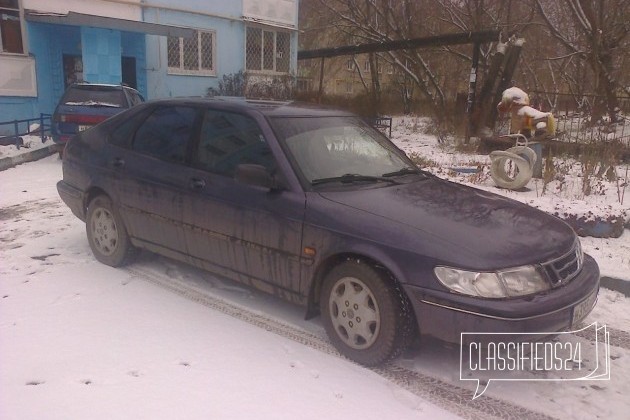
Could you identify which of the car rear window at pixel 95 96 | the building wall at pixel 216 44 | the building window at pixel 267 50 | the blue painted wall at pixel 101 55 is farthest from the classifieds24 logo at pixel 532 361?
the building window at pixel 267 50

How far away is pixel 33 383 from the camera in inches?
114

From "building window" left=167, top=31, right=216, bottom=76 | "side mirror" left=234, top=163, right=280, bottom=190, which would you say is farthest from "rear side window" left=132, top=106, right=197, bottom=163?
"building window" left=167, top=31, right=216, bottom=76

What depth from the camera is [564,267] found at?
3133 millimetres

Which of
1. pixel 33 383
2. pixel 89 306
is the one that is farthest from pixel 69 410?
pixel 89 306

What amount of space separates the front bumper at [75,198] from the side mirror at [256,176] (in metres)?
2.23

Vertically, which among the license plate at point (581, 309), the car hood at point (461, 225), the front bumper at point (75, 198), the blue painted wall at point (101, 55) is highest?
the blue painted wall at point (101, 55)

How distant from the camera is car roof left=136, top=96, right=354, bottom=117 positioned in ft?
13.1

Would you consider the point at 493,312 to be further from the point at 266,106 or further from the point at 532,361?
the point at 266,106

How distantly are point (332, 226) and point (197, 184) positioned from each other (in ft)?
4.18

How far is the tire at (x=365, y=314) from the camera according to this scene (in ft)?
10.0

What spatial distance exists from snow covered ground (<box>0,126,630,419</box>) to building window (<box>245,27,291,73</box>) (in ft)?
52.9

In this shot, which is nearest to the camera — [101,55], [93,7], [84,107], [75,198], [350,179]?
[350,179]

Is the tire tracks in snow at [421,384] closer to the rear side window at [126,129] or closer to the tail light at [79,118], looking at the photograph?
the rear side window at [126,129]

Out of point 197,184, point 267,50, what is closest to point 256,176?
point 197,184
